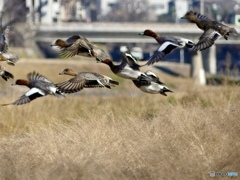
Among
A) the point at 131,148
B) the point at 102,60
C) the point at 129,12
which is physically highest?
the point at 102,60

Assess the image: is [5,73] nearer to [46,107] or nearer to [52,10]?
[46,107]

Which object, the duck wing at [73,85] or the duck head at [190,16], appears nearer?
the duck wing at [73,85]

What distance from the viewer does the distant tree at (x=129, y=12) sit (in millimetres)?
136125

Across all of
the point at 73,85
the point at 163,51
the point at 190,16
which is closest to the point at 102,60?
the point at 73,85

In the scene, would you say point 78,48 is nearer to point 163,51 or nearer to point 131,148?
point 163,51

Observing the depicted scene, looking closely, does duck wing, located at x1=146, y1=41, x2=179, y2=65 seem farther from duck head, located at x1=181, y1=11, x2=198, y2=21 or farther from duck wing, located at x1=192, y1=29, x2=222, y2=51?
duck head, located at x1=181, y1=11, x2=198, y2=21

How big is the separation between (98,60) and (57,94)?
787 millimetres

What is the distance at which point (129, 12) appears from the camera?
141 metres

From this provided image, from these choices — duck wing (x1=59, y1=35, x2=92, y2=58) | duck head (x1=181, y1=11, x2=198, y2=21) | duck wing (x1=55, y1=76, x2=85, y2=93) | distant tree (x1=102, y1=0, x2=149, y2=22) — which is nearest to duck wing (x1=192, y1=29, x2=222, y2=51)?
duck head (x1=181, y1=11, x2=198, y2=21)

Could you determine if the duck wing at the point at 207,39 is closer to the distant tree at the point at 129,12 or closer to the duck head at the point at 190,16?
the duck head at the point at 190,16

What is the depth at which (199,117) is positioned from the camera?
15539 mm

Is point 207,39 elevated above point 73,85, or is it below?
above

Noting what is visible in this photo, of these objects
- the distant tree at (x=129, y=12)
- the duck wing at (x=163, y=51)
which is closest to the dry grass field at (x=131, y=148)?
the duck wing at (x=163, y=51)

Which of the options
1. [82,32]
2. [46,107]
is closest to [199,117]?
[46,107]
